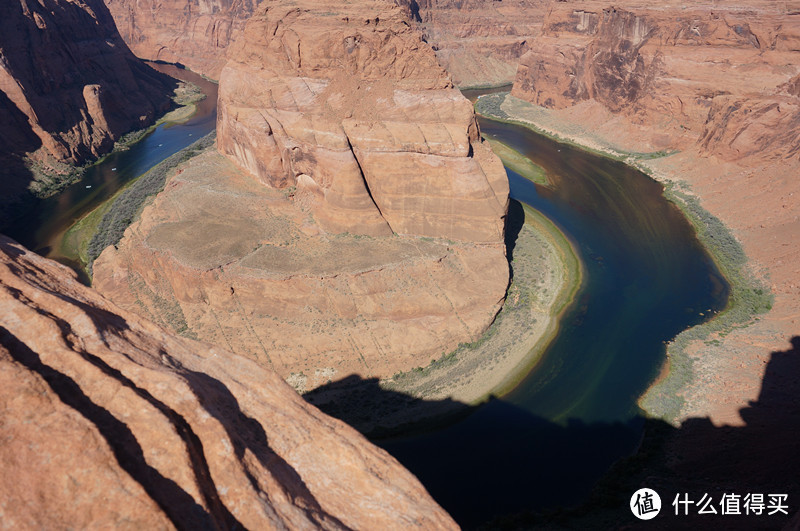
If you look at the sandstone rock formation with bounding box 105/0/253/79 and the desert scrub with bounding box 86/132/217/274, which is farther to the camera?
the sandstone rock formation with bounding box 105/0/253/79

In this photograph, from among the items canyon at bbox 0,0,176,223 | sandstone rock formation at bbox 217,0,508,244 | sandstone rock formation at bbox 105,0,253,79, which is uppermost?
sandstone rock formation at bbox 105,0,253,79

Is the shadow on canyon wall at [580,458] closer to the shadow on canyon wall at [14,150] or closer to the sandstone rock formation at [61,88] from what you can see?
the shadow on canyon wall at [14,150]

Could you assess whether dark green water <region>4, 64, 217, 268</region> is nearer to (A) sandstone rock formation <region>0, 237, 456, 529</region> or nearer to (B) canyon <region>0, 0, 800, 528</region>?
(B) canyon <region>0, 0, 800, 528</region>

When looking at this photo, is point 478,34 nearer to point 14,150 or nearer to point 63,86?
point 63,86

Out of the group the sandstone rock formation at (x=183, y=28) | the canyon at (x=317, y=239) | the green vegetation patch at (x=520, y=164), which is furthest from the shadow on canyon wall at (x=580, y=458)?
the sandstone rock formation at (x=183, y=28)

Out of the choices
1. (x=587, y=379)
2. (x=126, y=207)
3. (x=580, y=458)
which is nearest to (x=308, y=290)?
(x=580, y=458)

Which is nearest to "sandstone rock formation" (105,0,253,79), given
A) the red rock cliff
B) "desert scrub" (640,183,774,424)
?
the red rock cliff

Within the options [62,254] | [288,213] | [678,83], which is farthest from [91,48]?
[678,83]

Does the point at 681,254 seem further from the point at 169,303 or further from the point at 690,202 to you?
the point at 169,303
